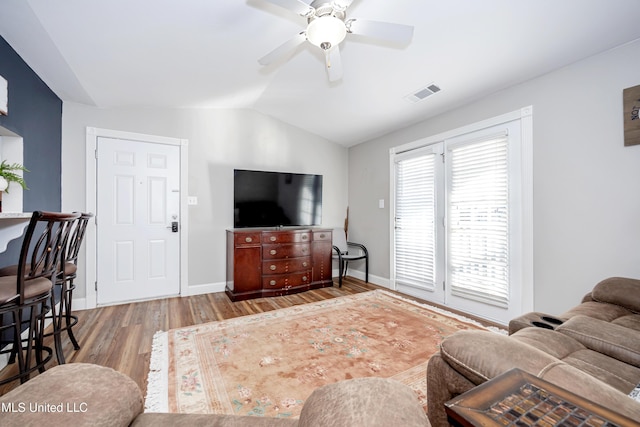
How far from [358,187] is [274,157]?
1.50m

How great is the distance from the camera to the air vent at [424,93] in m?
2.77

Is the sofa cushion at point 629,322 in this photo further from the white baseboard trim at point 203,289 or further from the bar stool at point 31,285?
the white baseboard trim at point 203,289

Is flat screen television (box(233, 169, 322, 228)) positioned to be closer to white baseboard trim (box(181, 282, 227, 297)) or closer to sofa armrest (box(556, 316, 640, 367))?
white baseboard trim (box(181, 282, 227, 297))

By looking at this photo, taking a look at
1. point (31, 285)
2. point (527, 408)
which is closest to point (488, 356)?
point (527, 408)

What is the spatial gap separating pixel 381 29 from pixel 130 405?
218 centimetres

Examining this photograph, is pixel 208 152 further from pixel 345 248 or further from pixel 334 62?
pixel 345 248

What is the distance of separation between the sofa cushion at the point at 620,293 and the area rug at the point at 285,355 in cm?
110

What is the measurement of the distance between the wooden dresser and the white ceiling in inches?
71.7

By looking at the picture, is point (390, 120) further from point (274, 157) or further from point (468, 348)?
point (468, 348)

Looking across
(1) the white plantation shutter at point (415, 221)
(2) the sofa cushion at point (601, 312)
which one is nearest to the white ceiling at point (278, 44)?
(1) the white plantation shutter at point (415, 221)

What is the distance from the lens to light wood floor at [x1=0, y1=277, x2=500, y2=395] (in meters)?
1.95

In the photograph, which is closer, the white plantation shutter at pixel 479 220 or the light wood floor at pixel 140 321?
the light wood floor at pixel 140 321

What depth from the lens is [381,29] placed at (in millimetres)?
1732

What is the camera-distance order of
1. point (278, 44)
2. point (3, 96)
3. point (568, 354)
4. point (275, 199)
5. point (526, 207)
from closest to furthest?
point (568, 354) → point (3, 96) → point (278, 44) → point (526, 207) → point (275, 199)
